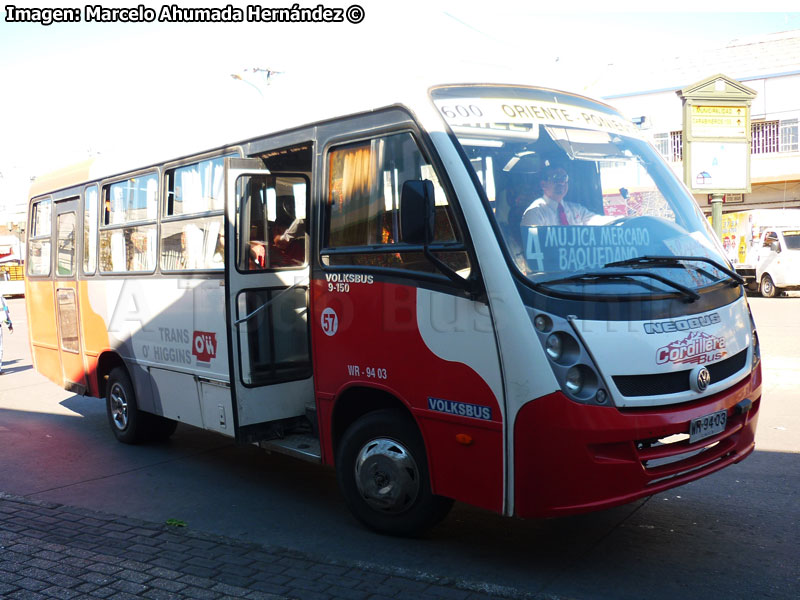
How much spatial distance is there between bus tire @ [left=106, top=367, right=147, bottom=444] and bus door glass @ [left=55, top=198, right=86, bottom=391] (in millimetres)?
691

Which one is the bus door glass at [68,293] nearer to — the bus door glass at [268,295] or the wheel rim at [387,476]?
the bus door glass at [268,295]

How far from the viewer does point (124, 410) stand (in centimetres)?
801

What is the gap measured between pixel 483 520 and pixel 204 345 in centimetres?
263

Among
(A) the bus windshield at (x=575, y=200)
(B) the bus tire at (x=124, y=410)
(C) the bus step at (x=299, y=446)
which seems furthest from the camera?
(B) the bus tire at (x=124, y=410)

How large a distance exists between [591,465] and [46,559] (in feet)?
10.6

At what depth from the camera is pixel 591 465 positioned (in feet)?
13.1

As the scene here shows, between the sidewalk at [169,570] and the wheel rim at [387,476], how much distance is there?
1.58ft

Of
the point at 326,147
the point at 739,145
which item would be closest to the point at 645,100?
the point at 739,145

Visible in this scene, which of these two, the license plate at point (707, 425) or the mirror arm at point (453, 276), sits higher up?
the mirror arm at point (453, 276)

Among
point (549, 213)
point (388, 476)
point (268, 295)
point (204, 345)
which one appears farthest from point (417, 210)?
point (204, 345)

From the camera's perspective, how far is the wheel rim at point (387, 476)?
4.79 metres

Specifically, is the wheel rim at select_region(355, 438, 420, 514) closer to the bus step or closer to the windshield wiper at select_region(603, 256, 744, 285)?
the bus step

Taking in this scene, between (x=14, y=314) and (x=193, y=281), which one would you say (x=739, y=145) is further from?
(x=14, y=314)

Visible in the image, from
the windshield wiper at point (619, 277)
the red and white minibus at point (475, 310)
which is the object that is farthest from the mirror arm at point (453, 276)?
the windshield wiper at point (619, 277)
